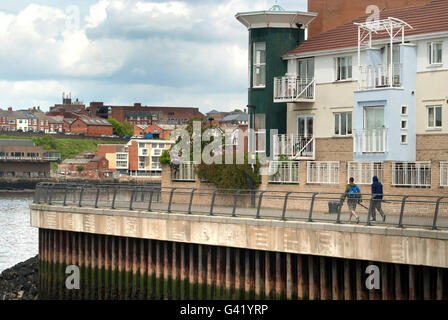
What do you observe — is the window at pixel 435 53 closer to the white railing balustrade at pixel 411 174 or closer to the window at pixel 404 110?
the window at pixel 404 110

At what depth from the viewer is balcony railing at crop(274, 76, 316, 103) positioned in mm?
47250

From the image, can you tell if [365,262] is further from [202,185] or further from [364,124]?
[202,185]

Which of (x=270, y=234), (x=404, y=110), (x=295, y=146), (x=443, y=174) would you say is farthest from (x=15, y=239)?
(x=270, y=234)

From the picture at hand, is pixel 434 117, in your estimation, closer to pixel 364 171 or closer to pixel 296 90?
pixel 364 171

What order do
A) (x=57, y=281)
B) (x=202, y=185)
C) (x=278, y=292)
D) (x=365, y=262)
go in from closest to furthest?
1. (x=365, y=262)
2. (x=278, y=292)
3. (x=57, y=281)
4. (x=202, y=185)

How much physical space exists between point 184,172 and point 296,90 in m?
7.18

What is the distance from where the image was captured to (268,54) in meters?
48.9

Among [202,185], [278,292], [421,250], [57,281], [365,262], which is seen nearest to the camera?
[421,250]

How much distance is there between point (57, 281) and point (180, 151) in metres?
10.4

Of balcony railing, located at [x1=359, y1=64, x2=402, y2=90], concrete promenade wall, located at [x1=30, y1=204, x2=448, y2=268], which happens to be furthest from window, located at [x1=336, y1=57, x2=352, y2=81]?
concrete promenade wall, located at [x1=30, y1=204, x2=448, y2=268]

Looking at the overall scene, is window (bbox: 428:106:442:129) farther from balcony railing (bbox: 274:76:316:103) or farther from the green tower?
the green tower
